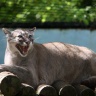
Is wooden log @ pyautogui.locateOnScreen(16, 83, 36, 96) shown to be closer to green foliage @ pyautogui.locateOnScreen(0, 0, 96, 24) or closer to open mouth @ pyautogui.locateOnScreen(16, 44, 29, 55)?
open mouth @ pyautogui.locateOnScreen(16, 44, 29, 55)

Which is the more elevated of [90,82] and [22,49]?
[22,49]

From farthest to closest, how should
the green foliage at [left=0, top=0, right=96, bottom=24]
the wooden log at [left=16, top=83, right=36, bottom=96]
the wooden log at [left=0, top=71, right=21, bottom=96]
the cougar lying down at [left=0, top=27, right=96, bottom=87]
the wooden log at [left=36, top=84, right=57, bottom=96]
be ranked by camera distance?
the green foliage at [left=0, top=0, right=96, bottom=24] → the cougar lying down at [left=0, top=27, right=96, bottom=87] → the wooden log at [left=36, top=84, right=57, bottom=96] → the wooden log at [left=16, top=83, right=36, bottom=96] → the wooden log at [left=0, top=71, right=21, bottom=96]

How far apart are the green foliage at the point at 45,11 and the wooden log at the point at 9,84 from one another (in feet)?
10.4

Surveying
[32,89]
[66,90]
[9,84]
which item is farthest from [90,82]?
[9,84]

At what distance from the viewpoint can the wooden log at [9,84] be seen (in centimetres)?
510

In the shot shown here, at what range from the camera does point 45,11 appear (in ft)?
28.7

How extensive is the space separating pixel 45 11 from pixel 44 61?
246 cm

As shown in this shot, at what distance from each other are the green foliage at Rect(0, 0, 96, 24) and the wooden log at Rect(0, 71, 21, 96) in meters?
3.16

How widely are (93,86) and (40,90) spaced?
1.09 meters

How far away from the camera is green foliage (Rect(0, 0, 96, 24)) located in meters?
8.46

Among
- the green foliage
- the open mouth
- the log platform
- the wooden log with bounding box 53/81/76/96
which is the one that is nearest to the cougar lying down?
the open mouth

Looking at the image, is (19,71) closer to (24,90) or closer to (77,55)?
(24,90)

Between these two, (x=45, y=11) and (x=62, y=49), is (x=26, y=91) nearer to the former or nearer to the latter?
(x=62, y=49)

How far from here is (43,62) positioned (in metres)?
6.41
